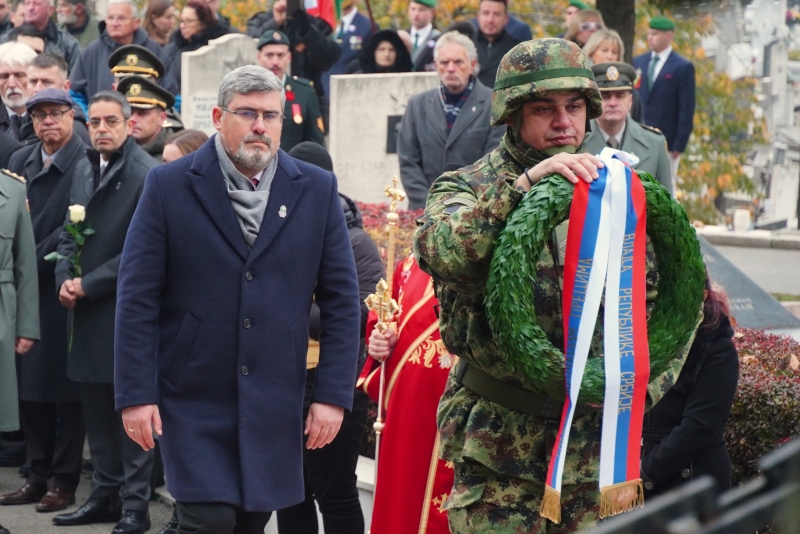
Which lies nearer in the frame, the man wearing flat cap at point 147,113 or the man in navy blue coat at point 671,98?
the man wearing flat cap at point 147,113

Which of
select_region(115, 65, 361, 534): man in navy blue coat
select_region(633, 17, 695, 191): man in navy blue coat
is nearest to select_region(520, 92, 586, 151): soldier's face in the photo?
select_region(115, 65, 361, 534): man in navy blue coat

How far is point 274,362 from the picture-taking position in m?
4.40

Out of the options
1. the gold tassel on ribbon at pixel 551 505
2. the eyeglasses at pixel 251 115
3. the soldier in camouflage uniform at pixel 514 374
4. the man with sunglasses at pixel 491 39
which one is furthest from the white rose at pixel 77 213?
the man with sunglasses at pixel 491 39

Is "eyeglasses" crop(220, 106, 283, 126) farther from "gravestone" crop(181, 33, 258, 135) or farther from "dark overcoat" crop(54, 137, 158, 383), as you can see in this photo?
"gravestone" crop(181, 33, 258, 135)

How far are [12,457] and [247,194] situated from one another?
4659 mm

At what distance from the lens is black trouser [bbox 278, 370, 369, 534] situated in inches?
212

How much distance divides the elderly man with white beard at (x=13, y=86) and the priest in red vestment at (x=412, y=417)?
546cm

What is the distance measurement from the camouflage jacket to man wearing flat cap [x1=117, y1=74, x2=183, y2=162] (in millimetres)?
4474

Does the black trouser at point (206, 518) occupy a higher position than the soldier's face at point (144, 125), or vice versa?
the soldier's face at point (144, 125)

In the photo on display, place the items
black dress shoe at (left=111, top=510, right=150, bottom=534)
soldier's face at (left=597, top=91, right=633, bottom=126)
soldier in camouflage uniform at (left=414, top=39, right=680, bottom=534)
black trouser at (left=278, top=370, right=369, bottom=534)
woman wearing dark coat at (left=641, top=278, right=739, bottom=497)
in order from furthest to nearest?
soldier's face at (left=597, top=91, right=633, bottom=126)
black dress shoe at (left=111, top=510, right=150, bottom=534)
black trouser at (left=278, top=370, right=369, bottom=534)
woman wearing dark coat at (left=641, top=278, right=739, bottom=497)
soldier in camouflage uniform at (left=414, top=39, right=680, bottom=534)

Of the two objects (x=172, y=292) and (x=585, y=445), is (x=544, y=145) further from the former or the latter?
(x=172, y=292)

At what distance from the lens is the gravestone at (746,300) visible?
29.1ft

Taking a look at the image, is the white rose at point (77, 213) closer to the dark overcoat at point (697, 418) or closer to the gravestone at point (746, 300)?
the dark overcoat at point (697, 418)

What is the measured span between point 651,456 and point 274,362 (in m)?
1.63
